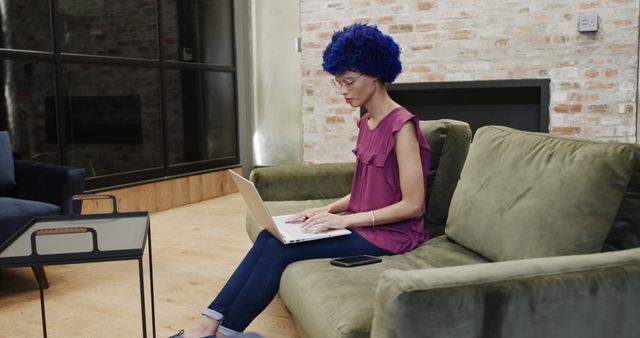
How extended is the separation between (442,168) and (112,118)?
3.31 metres

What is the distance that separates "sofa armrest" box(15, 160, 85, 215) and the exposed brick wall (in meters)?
2.29

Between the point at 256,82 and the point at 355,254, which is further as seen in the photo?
the point at 256,82

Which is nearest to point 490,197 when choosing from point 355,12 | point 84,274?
point 84,274

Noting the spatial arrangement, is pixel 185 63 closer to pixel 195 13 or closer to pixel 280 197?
pixel 195 13

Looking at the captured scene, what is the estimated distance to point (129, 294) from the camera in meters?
2.77

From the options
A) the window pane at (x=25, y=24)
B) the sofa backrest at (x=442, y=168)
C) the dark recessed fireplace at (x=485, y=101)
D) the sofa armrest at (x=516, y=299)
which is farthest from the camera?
the dark recessed fireplace at (x=485, y=101)

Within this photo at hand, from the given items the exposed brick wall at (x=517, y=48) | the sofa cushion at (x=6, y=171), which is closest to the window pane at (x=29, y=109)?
the sofa cushion at (x=6, y=171)

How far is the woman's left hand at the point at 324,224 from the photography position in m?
1.92

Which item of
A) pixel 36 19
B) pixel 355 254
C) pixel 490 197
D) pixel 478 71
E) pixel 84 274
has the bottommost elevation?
pixel 84 274

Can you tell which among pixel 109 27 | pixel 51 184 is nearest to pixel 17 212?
pixel 51 184

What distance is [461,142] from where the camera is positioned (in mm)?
2275

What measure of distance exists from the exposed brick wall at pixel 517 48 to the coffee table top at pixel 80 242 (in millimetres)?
2995

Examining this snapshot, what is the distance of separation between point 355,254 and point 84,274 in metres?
1.80

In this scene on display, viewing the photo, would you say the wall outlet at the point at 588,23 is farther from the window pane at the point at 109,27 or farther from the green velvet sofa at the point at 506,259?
the window pane at the point at 109,27
